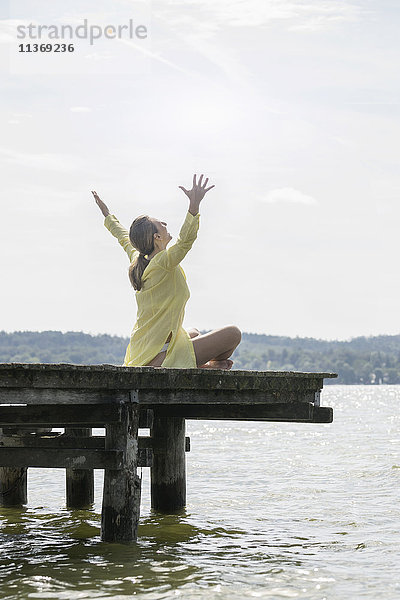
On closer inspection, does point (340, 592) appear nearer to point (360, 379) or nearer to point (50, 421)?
point (50, 421)

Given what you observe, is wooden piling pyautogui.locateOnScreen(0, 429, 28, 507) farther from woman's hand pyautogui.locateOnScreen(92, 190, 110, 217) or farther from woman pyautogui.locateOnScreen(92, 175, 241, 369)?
woman pyautogui.locateOnScreen(92, 175, 241, 369)

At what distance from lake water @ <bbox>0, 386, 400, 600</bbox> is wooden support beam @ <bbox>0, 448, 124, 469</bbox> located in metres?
0.87

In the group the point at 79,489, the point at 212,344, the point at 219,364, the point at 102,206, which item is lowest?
the point at 79,489

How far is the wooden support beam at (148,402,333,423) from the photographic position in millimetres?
10406

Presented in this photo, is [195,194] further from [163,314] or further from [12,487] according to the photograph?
[12,487]

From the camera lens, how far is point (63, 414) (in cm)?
952

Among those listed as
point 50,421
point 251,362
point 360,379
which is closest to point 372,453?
point 50,421

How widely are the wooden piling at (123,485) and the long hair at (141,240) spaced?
164cm

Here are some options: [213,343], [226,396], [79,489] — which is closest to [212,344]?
[213,343]

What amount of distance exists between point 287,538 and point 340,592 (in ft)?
9.00

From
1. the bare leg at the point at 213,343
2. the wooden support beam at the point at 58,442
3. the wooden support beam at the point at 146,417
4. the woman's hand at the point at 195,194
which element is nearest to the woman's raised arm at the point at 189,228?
the woman's hand at the point at 195,194

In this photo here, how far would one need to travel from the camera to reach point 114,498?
30.1 feet

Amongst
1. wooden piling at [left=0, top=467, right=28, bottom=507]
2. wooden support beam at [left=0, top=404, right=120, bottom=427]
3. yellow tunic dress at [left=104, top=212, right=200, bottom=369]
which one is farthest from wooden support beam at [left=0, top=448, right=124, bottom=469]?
wooden piling at [left=0, top=467, right=28, bottom=507]

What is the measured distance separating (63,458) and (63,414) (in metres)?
0.52
